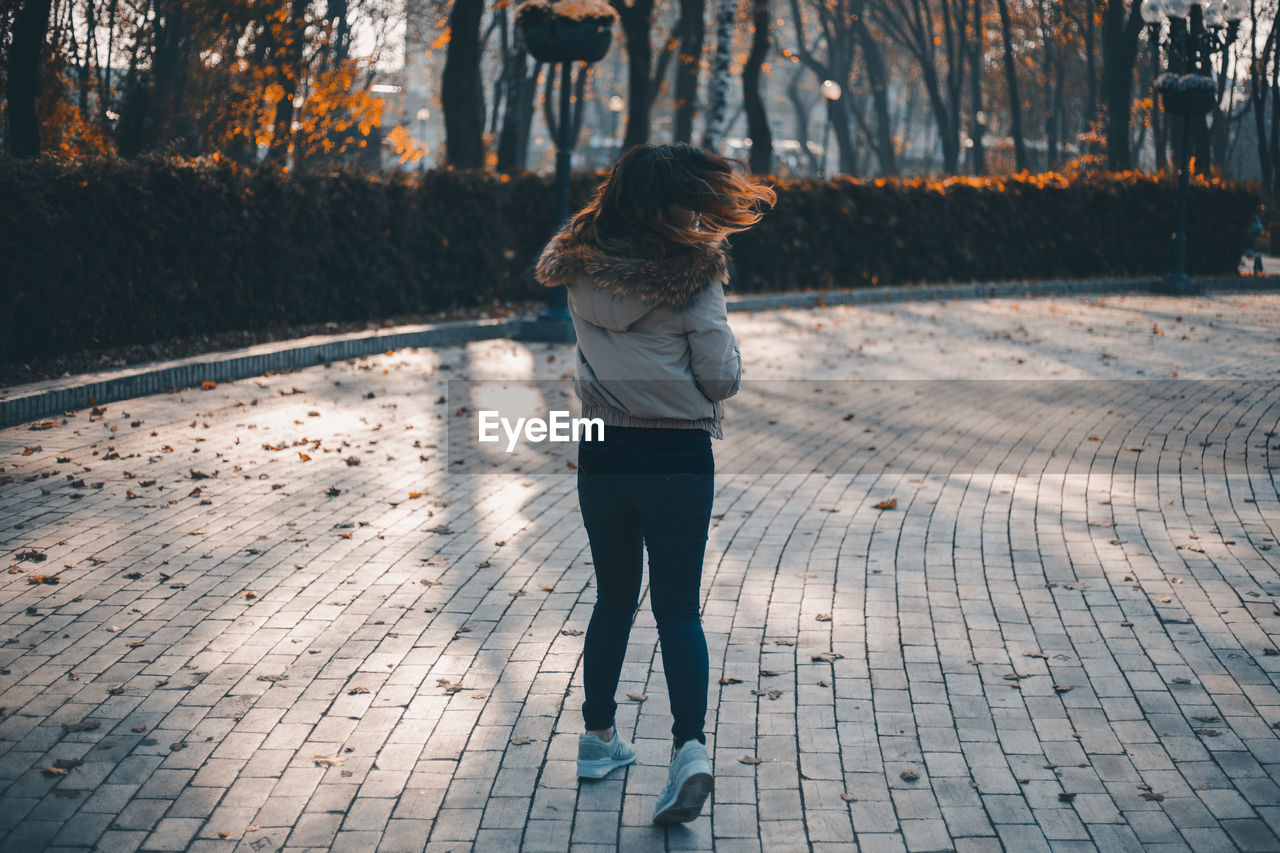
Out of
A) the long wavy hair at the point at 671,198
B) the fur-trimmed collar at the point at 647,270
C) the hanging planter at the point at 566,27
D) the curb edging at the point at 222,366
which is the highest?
the hanging planter at the point at 566,27

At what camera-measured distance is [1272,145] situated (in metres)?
41.6

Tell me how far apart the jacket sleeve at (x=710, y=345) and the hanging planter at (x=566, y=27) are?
11.7 metres

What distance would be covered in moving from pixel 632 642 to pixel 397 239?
39.3 feet

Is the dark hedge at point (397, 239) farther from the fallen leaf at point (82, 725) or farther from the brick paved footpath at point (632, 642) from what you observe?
the fallen leaf at point (82, 725)

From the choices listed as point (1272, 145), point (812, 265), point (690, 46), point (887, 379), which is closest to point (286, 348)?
point (887, 379)

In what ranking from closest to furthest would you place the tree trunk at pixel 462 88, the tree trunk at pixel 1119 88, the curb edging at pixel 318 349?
the curb edging at pixel 318 349, the tree trunk at pixel 462 88, the tree trunk at pixel 1119 88

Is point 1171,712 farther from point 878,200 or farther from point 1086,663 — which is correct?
point 878,200

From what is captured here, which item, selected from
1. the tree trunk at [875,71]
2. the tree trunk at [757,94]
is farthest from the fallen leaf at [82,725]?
the tree trunk at [875,71]

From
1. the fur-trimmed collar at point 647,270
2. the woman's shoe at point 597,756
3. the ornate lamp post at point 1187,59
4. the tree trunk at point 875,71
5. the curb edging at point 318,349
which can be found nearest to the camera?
the fur-trimmed collar at point 647,270

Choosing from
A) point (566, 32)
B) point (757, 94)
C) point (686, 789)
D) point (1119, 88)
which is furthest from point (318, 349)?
Answer: point (1119, 88)

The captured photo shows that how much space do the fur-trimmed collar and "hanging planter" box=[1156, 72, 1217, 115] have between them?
20254 millimetres

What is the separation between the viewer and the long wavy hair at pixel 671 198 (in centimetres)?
334

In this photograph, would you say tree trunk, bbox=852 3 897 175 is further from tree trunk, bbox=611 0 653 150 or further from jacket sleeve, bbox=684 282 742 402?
jacket sleeve, bbox=684 282 742 402

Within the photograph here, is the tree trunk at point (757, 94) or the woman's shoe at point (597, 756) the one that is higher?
the tree trunk at point (757, 94)
